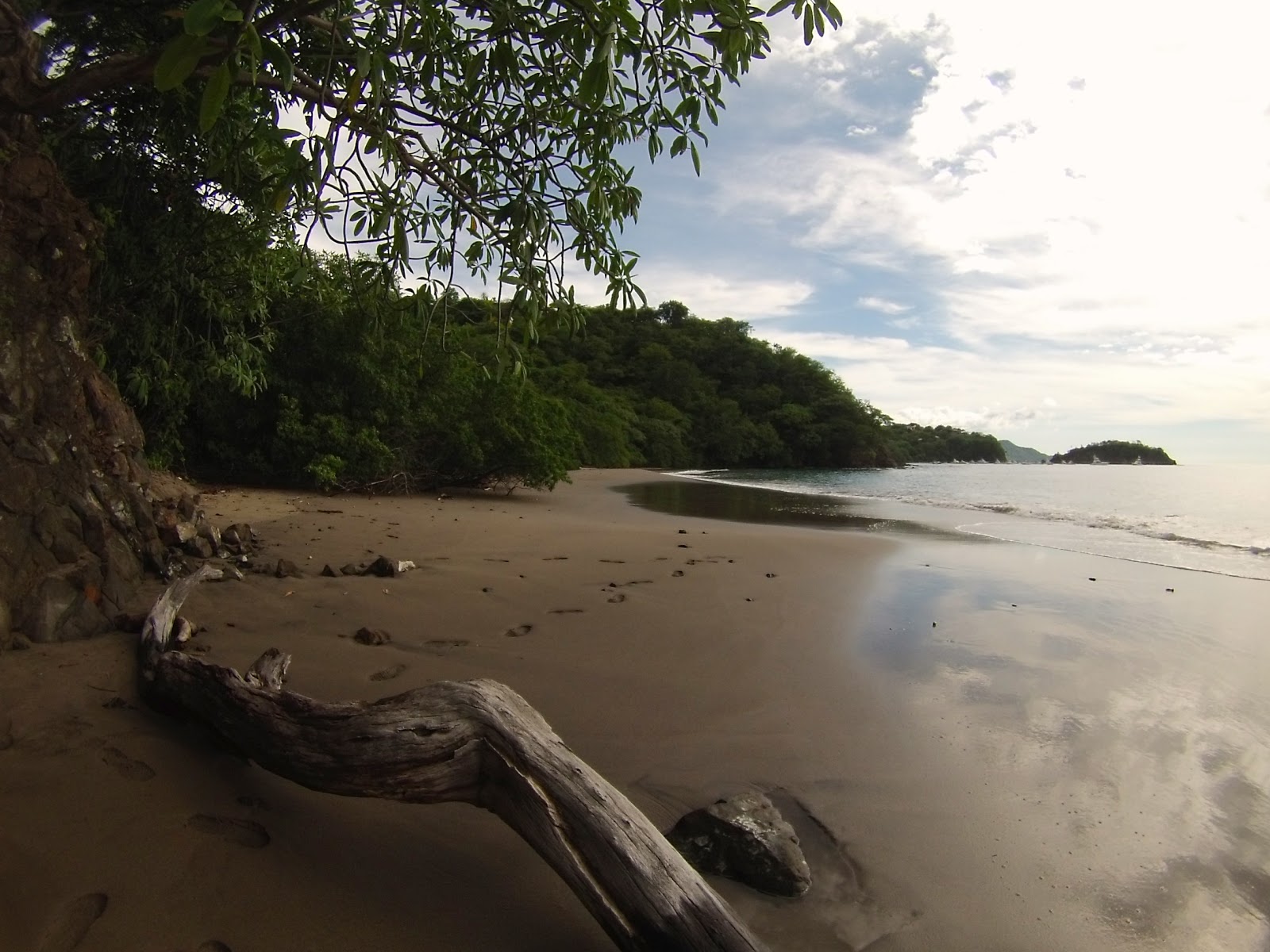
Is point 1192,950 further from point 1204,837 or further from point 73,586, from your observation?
point 73,586

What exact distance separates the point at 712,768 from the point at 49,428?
3.26 metres

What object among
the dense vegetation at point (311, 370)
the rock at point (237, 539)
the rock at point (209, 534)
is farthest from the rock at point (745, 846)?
the rock at point (237, 539)

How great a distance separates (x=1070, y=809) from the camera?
250 centimetres

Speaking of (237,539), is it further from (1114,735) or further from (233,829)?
(1114,735)

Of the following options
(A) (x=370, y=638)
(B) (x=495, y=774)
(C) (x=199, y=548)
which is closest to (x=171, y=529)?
(C) (x=199, y=548)

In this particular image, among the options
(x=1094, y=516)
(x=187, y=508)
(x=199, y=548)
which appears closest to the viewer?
(x=199, y=548)

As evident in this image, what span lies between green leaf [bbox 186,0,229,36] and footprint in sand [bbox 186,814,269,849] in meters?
1.88

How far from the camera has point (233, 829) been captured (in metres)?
1.93

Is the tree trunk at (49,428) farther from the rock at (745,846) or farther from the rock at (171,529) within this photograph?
the rock at (745,846)

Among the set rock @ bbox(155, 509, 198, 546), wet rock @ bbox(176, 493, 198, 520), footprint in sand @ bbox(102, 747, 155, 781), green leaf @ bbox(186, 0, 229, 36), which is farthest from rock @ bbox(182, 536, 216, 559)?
green leaf @ bbox(186, 0, 229, 36)

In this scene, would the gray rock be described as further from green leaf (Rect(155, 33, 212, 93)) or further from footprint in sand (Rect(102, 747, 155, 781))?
green leaf (Rect(155, 33, 212, 93))

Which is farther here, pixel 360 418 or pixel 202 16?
pixel 360 418

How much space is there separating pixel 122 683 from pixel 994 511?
15.8 metres

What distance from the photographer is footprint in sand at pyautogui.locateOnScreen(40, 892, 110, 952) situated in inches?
58.5
